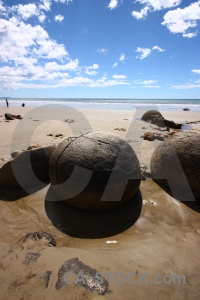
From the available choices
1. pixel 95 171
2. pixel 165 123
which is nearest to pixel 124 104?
pixel 165 123

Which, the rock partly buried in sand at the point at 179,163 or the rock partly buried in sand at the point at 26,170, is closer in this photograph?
the rock partly buried in sand at the point at 179,163

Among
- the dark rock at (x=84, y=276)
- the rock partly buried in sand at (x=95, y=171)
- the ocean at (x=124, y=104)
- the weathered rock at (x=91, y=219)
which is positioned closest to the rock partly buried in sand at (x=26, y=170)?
the weathered rock at (x=91, y=219)

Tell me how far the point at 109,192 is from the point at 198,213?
4.87 ft

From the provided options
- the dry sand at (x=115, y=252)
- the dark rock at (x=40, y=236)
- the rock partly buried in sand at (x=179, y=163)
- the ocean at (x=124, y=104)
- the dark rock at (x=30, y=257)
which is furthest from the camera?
the ocean at (x=124, y=104)

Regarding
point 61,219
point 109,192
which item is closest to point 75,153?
point 109,192

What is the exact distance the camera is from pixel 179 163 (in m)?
3.88

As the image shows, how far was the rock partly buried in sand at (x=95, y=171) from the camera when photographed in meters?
3.15

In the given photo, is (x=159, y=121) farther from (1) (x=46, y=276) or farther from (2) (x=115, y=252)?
(1) (x=46, y=276)

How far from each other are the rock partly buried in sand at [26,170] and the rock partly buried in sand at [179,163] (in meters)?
2.19

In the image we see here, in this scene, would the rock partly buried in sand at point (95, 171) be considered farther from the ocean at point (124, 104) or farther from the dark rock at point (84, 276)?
the ocean at point (124, 104)

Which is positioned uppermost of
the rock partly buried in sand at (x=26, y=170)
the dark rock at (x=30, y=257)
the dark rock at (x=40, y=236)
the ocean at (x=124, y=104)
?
the rock partly buried in sand at (x=26, y=170)

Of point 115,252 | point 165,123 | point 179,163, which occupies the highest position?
point 179,163

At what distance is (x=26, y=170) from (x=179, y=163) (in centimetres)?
277

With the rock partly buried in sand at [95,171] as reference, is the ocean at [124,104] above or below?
below
